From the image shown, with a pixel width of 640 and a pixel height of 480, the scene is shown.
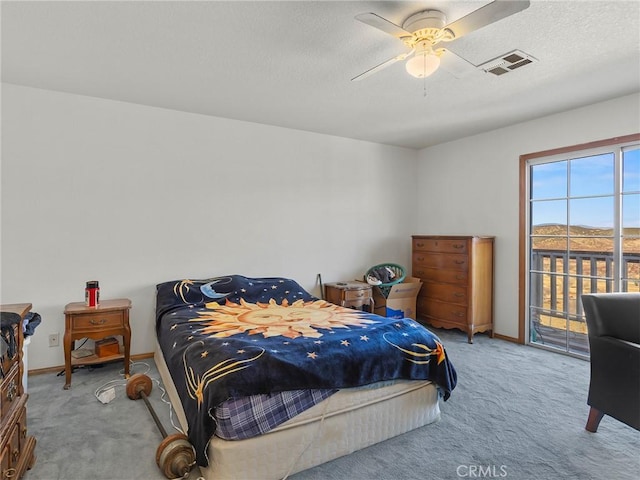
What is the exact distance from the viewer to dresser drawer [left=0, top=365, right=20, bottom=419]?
150 centimetres

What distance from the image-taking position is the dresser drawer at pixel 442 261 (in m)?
4.16

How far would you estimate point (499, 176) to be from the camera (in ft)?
14.1

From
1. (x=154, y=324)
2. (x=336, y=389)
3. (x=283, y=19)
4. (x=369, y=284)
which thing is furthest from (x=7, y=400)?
(x=369, y=284)

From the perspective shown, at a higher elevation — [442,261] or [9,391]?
[442,261]

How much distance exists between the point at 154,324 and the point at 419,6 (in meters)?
3.44

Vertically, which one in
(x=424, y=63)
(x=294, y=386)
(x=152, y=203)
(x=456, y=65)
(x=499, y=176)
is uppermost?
(x=456, y=65)

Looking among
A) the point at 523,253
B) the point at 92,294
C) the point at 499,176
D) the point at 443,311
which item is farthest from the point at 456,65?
the point at 92,294

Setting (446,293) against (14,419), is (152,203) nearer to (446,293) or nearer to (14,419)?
(14,419)

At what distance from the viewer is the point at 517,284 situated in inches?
161

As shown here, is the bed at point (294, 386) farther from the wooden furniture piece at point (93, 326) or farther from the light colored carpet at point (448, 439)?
the wooden furniture piece at point (93, 326)

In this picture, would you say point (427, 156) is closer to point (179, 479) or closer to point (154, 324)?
point (154, 324)

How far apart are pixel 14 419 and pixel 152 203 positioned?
2.29m

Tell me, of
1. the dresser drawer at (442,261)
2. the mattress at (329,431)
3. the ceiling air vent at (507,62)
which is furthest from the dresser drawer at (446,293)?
the ceiling air vent at (507,62)

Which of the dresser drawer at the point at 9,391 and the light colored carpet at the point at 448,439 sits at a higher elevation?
the dresser drawer at the point at 9,391
